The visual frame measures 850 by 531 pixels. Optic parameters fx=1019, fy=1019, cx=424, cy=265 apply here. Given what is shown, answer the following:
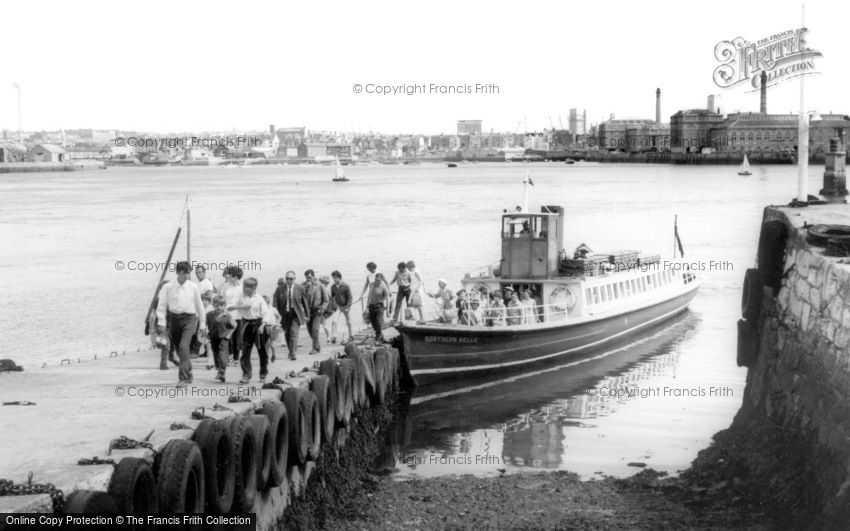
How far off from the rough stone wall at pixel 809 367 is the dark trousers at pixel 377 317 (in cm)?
758

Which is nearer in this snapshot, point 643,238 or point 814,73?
point 814,73

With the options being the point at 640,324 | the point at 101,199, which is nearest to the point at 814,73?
the point at 640,324

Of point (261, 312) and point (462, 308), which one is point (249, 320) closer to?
point (261, 312)

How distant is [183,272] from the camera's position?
44.1 feet

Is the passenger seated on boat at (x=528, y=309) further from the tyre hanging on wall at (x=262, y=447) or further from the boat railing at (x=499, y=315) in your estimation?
the tyre hanging on wall at (x=262, y=447)

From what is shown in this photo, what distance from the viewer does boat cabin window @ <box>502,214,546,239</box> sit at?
86.6 ft

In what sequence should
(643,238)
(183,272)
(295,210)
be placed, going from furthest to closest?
(295,210) → (643,238) → (183,272)

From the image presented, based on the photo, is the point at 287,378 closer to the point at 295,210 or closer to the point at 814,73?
the point at 814,73

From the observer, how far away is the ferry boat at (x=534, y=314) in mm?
23297

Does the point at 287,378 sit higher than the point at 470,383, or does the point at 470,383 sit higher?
the point at 287,378

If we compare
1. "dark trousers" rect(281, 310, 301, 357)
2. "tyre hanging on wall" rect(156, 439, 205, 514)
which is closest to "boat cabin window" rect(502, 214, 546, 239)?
"dark trousers" rect(281, 310, 301, 357)

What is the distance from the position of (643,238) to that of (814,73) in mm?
50188

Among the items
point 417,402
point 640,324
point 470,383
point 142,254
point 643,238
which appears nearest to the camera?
point 417,402

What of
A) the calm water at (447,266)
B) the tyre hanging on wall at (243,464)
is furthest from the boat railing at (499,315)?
the tyre hanging on wall at (243,464)
